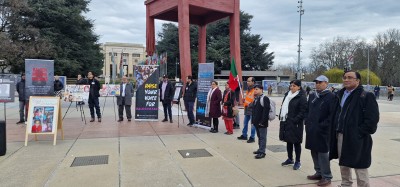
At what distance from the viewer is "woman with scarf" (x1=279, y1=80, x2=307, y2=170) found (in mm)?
5539

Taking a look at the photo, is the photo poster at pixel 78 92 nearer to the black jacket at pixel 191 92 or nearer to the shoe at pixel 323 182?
the black jacket at pixel 191 92

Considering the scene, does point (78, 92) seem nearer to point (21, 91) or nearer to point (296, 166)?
point (21, 91)

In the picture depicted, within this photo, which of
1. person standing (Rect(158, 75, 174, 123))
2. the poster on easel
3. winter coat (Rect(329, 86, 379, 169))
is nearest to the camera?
winter coat (Rect(329, 86, 379, 169))

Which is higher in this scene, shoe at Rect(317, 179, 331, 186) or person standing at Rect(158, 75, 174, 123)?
person standing at Rect(158, 75, 174, 123)

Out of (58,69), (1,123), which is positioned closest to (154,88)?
(1,123)

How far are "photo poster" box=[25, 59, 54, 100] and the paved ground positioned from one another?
4.33ft

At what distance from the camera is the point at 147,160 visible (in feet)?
20.6

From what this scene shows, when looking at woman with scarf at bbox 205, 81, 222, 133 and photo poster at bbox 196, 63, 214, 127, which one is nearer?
woman with scarf at bbox 205, 81, 222, 133

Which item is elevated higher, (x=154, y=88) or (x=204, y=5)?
(x=204, y=5)

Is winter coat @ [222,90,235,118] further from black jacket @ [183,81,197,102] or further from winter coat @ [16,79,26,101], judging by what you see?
winter coat @ [16,79,26,101]

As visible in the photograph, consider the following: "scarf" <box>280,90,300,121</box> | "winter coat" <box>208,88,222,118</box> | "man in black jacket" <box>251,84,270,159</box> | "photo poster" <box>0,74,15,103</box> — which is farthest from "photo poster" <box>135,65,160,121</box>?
"scarf" <box>280,90,300,121</box>

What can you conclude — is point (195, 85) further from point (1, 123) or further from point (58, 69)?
point (58, 69)

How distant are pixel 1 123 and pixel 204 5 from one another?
12253 millimetres

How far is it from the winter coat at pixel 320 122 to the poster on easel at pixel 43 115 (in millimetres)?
6043
